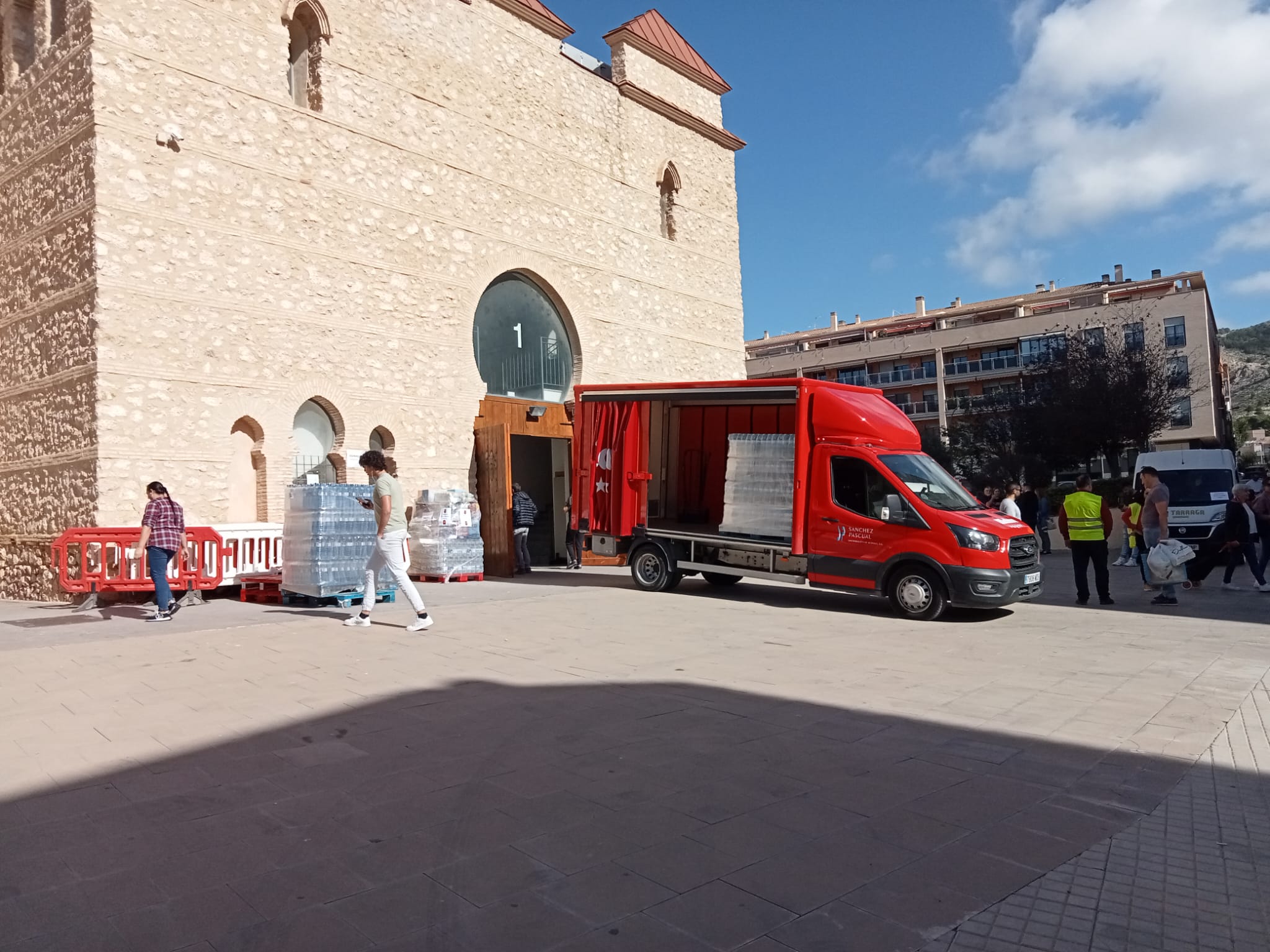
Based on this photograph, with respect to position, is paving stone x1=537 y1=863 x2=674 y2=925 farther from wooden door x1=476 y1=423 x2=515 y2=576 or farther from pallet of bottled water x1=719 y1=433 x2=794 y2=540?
wooden door x1=476 y1=423 x2=515 y2=576

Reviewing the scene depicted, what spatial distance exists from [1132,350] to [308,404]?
103 feet

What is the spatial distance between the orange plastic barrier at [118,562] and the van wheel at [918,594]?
8855 millimetres

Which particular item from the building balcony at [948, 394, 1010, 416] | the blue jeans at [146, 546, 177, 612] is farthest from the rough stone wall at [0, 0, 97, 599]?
the building balcony at [948, 394, 1010, 416]

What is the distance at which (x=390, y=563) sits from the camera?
9484 millimetres

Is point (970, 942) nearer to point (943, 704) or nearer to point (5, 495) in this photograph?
point (943, 704)

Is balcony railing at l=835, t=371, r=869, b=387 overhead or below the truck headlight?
overhead

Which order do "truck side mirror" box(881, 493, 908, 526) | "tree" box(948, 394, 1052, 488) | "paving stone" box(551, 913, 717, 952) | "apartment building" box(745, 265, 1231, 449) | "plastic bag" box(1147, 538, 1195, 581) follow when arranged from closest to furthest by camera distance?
1. "paving stone" box(551, 913, 717, 952)
2. "truck side mirror" box(881, 493, 908, 526)
3. "plastic bag" box(1147, 538, 1195, 581)
4. "tree" box(948, 394, 1052, 488)
5. "apartment building" box(745, 265, 1231, 449)

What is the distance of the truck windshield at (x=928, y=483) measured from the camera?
11.2 m

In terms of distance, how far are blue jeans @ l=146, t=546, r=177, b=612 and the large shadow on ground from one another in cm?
581

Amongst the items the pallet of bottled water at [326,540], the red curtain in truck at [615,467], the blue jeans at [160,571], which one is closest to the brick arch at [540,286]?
the red curtain in truck at [615,467]

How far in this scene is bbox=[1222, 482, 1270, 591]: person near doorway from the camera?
12.9 m

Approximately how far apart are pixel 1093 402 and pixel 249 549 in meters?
29.6

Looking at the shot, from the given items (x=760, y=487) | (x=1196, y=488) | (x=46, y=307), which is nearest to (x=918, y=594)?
(x=760, y=487)

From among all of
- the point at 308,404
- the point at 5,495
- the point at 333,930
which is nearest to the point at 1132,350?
the point at 308,404
